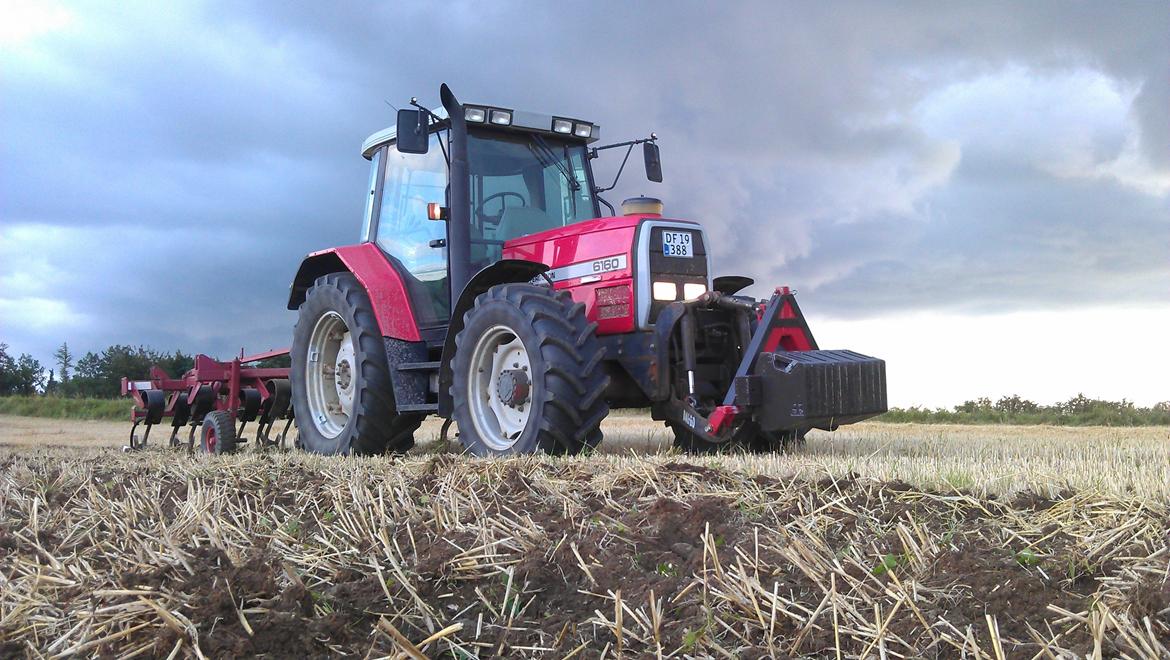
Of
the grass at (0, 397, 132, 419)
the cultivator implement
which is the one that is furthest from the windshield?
the grass at (0, 397, 132, 419)

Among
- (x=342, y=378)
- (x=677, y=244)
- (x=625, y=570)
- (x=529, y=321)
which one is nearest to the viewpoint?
(x=625, y=570)

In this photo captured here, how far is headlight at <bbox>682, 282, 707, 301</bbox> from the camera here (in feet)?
23.3

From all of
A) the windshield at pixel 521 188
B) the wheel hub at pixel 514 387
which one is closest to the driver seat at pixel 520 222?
the windshield at pixel 521 188

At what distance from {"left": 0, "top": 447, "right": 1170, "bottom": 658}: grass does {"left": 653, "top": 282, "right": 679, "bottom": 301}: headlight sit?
105 inches

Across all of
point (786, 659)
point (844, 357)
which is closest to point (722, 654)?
Answer: point (786, 659)

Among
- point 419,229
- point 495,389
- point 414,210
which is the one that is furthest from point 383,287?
point 495,389

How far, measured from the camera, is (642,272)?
22.4ft

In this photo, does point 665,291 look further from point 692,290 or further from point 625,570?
point 625,570

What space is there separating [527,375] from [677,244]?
1.46 m

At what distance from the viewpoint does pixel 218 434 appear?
909 centimetres

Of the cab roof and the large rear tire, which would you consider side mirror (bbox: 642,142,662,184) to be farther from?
the large rear tire

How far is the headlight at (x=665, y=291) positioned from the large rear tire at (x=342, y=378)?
2243mm

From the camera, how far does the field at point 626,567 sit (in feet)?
8.40

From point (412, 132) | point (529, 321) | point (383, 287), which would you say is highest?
point (412, 132)
